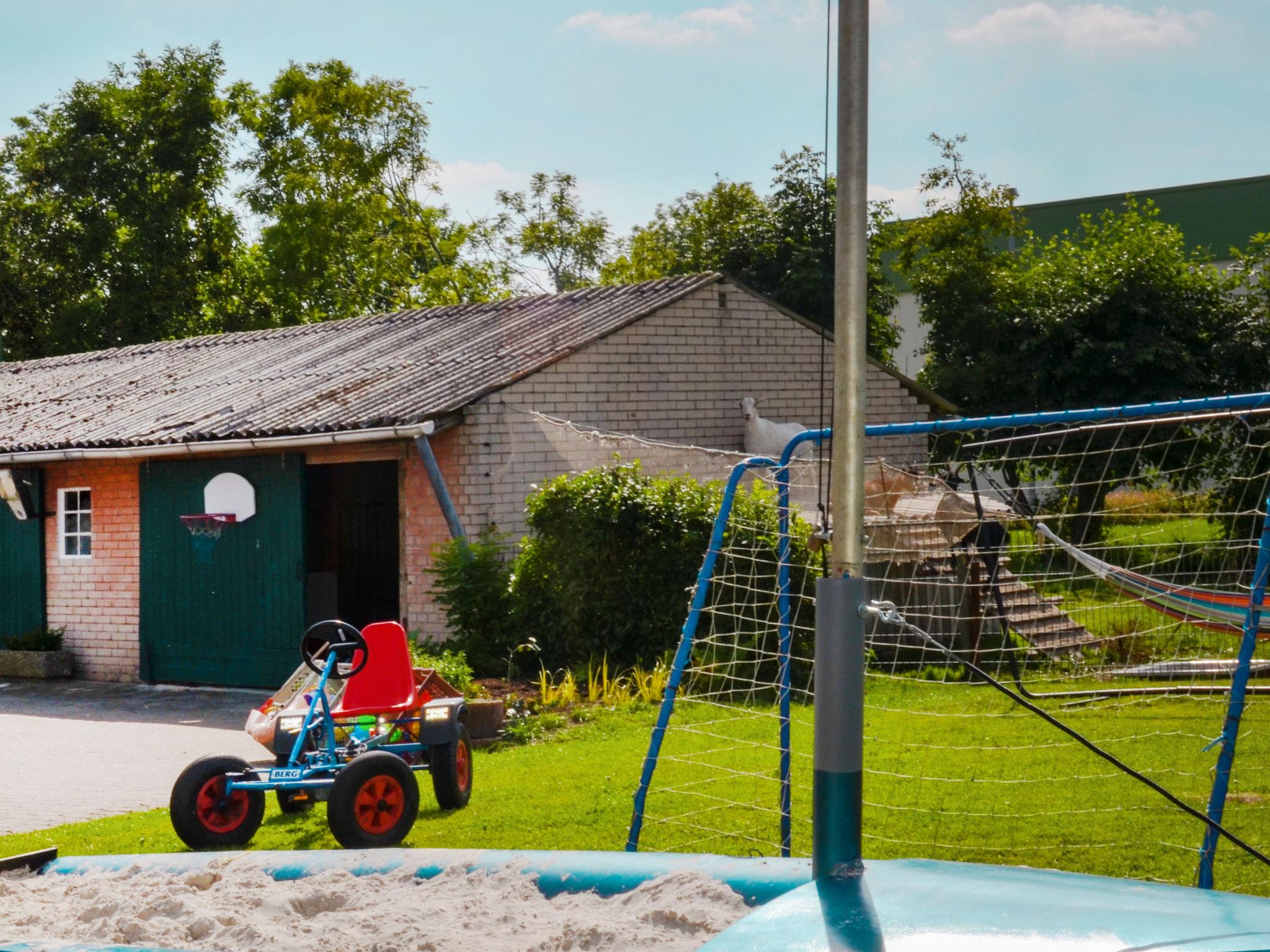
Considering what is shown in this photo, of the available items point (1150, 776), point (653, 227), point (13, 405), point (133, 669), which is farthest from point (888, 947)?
point (653, 227)

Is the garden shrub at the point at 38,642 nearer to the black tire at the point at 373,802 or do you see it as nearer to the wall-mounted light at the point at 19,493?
the wall-mounted light at the point at 19,493

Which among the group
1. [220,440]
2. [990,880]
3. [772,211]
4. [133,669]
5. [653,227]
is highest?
[653,227]

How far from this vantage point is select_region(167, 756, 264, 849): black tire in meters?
6.96

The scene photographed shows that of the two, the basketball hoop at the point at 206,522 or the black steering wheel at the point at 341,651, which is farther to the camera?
the basketball hoop at the point at 206,522

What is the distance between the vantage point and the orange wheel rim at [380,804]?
684cm

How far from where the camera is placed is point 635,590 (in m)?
12.3

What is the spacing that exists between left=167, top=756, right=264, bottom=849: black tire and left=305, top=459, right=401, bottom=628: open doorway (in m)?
11.9

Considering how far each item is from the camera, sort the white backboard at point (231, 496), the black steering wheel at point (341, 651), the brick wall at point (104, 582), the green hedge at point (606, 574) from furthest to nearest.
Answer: the brick wall at point (104, 582) < the white backboard at point (231, 496) < the green hedge at point (606, 574) < the black steering wheel at point (341, 651)

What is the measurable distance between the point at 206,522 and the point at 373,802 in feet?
30.5

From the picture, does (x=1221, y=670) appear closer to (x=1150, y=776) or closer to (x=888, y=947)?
(x=1150, y=776)

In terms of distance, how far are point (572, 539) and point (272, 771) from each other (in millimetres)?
5499

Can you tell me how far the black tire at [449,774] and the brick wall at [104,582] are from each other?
30.8 ft

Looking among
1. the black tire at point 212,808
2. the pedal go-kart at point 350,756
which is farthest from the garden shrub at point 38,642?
the black tire at point 212,808

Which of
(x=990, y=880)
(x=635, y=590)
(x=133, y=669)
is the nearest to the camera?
(x=990, y=880)
